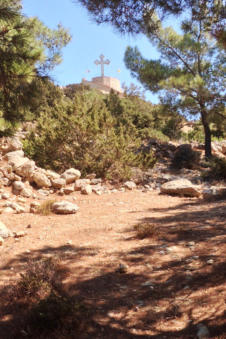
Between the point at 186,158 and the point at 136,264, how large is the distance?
9.37 metres

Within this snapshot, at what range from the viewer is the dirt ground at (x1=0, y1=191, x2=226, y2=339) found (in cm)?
226

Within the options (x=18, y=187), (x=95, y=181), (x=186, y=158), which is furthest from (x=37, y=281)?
(x=186, y=158)

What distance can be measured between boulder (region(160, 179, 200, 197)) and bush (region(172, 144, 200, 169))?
180 inches

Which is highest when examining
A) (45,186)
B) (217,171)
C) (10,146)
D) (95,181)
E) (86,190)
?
(10,146)

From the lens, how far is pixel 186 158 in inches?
480

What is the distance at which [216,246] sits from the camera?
141 inches

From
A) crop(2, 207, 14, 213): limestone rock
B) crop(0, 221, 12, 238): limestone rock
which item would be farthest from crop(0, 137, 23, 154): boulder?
crop(0, 221, 12, 238): limestone rock

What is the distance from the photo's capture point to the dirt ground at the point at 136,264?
2.26 m

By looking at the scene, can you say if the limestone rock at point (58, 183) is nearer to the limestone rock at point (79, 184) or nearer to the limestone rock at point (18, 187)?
the limestone rock at point (79, 184)

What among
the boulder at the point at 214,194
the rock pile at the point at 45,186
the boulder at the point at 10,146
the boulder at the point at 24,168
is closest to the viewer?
the rock pile at the point at 45,186

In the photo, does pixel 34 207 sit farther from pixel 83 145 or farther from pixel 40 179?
pixel 83 145

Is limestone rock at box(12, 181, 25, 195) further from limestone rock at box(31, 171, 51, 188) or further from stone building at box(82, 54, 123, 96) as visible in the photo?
stone building at box(82, 54, 123, 96)

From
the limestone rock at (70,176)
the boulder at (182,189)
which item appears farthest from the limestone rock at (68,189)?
the boulder at (182,189)

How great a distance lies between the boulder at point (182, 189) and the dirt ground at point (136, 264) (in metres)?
1.25
